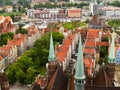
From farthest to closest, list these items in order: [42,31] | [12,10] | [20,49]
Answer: [12,10] → [42,31] → [20,49]

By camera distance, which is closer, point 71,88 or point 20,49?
point 71,88

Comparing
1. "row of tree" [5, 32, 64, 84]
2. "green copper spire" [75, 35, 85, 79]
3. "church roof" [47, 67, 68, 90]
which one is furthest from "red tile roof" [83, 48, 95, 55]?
"green copper spire" [75, 35, 85, 79]

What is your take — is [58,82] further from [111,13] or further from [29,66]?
[111,13]

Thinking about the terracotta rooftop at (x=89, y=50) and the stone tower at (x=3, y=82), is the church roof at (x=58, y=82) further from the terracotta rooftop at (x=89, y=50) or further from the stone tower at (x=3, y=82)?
the terracotta rooftop at (x=89, y=50)

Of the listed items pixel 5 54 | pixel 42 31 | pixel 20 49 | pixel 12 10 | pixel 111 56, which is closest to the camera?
pixel 111 56

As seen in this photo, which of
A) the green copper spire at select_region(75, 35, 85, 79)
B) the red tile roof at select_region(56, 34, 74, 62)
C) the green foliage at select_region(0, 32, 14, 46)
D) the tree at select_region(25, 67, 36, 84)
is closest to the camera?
the green copper spire at select_region(75, 35, 85, 79)

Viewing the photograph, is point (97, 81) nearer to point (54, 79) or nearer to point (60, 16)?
point (54, 79)

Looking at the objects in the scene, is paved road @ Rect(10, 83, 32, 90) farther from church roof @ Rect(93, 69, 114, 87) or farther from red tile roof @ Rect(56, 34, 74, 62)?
church roof @ Rect(93, 69, 114, 87)

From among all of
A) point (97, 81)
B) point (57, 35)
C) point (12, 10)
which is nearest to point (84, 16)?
point (12, 10)

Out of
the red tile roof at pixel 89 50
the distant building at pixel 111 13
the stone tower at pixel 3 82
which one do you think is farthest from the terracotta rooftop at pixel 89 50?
the distant building at pixel 111 13
